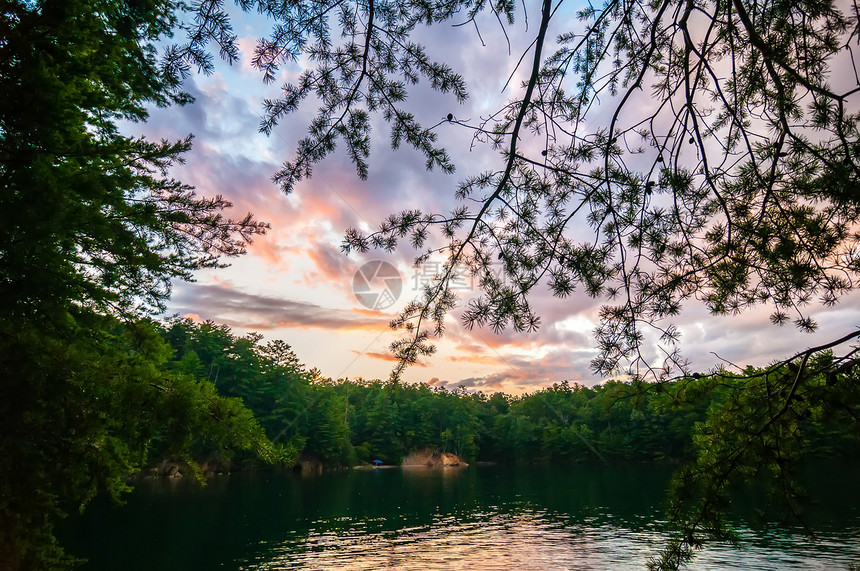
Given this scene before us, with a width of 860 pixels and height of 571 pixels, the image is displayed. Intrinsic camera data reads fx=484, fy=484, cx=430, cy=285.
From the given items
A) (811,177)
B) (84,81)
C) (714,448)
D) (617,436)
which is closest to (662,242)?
(811,177)

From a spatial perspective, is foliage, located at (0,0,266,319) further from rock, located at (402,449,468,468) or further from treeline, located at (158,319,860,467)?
rock, located at (402,449,468,468)

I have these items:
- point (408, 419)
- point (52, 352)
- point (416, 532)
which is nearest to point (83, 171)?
point (52, 352)

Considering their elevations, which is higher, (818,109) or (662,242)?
(818,109)

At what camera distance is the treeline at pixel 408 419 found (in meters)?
58.8

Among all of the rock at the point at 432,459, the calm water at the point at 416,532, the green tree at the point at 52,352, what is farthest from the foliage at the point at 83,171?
the rock at the point at 432,459

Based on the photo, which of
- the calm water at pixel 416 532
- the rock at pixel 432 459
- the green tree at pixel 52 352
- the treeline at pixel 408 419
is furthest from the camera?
the rock at pixel 432 459

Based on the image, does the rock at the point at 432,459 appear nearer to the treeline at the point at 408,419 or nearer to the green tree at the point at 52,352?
the treeline at the point at 408,419

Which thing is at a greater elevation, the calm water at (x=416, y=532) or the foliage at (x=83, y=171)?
the foliage at (x=83, y=171)

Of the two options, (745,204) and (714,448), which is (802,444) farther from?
(745,204)

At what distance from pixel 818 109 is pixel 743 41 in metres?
0.71

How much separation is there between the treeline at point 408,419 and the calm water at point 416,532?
8.49 meters

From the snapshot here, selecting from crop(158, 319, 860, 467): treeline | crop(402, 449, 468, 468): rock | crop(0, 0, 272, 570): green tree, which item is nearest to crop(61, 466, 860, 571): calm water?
crop(158, 319, 860, 467): treeline

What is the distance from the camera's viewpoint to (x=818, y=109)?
9.92ft

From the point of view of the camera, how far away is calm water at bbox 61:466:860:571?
19031 millimetres
